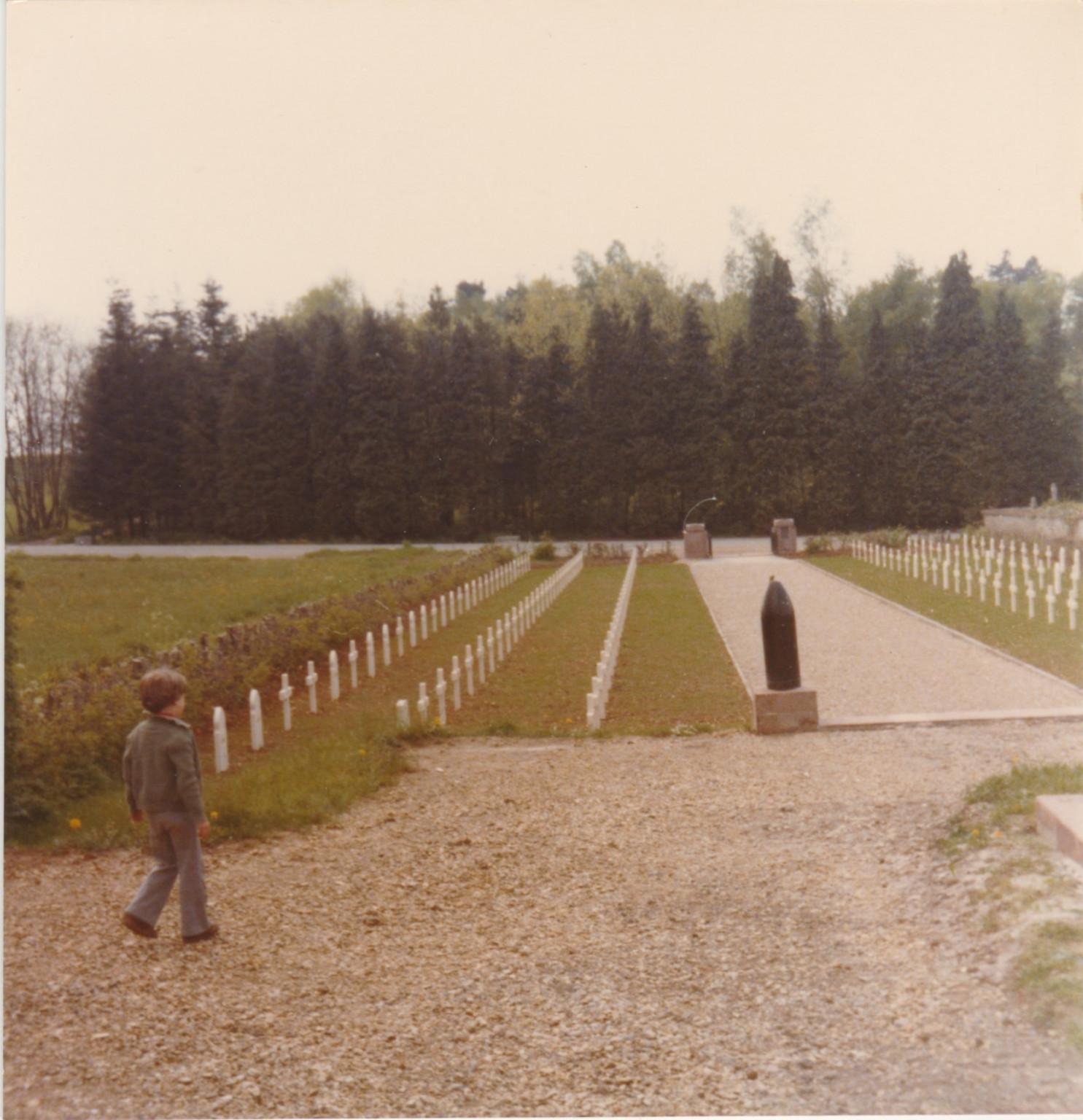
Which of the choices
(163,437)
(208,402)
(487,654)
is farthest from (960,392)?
(208,402)

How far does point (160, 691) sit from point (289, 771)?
3.97 m

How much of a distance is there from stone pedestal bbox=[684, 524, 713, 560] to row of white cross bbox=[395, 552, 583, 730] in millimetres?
4697

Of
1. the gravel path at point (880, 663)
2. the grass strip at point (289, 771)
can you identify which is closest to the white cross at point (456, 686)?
the grass strip at point (289, 771)

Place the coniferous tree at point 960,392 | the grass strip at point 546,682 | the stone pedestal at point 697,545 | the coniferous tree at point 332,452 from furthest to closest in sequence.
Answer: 1. the stone pedestal at point 697,545
2. the coniferous tree at point 332,452
3. the coniferous tree at point 960,392
4. the grass strip at point 546,682

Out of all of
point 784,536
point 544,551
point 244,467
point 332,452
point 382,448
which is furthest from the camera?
point 544,551

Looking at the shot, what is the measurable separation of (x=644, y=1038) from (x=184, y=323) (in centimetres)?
2389

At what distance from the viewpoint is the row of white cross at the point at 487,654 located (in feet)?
39.5

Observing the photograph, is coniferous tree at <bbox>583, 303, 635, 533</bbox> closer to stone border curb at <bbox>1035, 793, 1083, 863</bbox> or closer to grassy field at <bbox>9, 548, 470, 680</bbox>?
grassy field at <bbox>9, 548, 470, 680</bbox>

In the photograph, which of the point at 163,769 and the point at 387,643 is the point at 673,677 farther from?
the point at 163,769

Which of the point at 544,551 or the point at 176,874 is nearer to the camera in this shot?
the point at 176,874

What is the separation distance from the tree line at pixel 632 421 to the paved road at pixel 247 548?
37cm

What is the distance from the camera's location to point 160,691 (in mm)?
5633

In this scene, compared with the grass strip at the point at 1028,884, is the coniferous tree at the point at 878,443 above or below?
above

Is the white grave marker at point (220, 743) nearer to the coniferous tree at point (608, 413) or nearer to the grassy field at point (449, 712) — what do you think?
the grassy field at point (449, 712)
